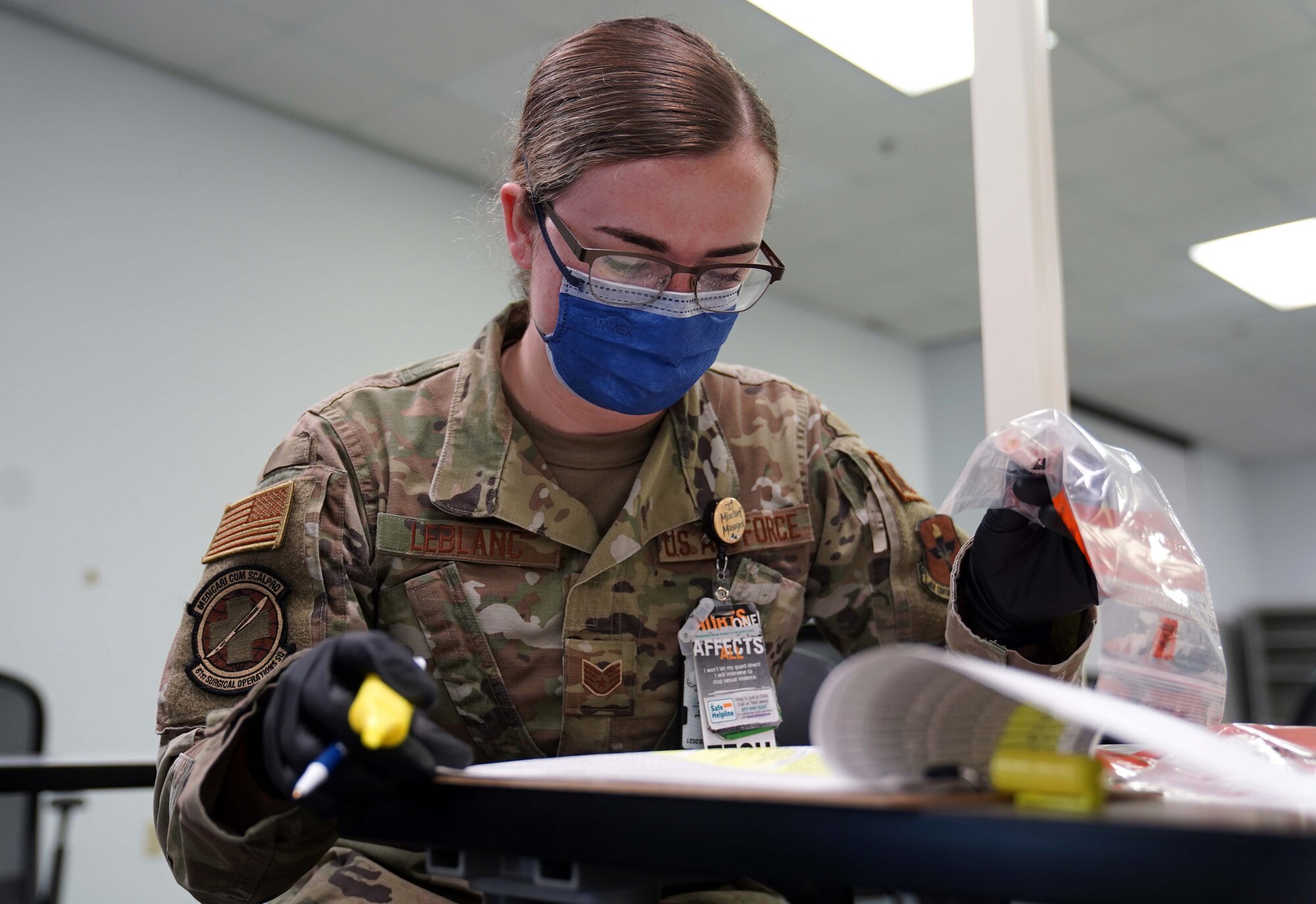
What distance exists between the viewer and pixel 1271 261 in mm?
4566

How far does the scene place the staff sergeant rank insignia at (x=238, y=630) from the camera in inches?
33.3

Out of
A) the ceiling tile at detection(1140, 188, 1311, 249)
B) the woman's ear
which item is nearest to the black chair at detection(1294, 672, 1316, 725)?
the woman's ear

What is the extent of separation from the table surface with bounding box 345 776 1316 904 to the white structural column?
3.91 ft

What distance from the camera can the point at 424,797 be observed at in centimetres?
52

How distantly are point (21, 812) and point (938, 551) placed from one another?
1837 mm

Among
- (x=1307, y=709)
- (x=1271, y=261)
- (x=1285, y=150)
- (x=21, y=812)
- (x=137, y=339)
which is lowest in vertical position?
(x=21, y=812)

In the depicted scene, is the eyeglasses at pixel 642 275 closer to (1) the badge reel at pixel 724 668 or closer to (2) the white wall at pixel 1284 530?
(1) the badge reel at pixel 724 668

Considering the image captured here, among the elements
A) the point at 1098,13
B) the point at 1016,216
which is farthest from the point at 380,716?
the point at 1098,13

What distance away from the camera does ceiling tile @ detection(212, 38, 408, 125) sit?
3.21m

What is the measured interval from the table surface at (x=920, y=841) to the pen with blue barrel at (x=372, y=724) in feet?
0.17

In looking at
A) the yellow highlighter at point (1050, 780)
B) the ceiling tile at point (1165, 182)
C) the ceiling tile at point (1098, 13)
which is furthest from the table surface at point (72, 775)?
the ceiling tile at point (1165, 182)

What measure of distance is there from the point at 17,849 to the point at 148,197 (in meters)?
2.01

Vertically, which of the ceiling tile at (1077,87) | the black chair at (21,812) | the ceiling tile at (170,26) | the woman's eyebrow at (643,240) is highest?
the ceiling tile at (170,26)

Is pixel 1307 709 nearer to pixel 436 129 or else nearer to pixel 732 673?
pixel 732 673
